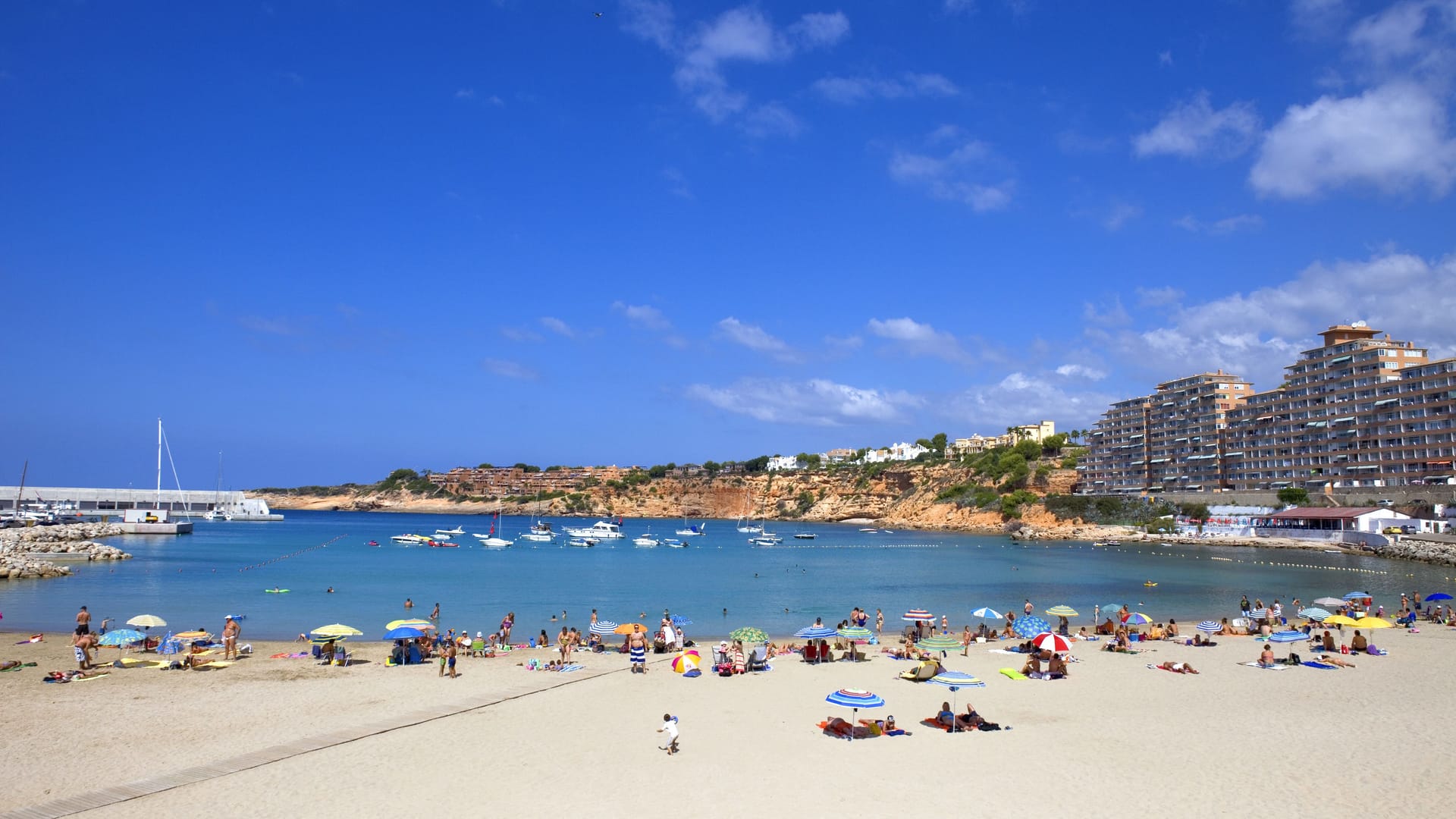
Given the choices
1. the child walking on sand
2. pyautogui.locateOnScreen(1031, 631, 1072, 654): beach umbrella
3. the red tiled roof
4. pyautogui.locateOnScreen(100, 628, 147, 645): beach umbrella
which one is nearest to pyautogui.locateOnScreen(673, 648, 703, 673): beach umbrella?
the child walking on sand

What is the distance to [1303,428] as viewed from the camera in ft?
334

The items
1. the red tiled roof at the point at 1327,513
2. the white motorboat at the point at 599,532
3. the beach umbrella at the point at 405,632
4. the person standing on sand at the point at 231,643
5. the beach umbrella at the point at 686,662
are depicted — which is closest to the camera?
the beach umbrella at the point at 686,662

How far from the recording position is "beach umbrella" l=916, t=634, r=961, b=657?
945 inches

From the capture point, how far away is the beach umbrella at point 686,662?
21.9 m

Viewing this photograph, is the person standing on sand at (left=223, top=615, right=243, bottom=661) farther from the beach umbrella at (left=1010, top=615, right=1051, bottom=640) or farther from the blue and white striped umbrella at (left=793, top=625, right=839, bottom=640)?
the beach umbrella at (left=1010, top=615, right=1051, bottom=640)

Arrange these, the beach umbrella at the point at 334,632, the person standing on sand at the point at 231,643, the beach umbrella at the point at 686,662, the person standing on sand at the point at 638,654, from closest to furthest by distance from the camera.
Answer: the beach umbrella at the point at 686,662 < the person standing on sand at the point at 638,654 < the beach umbrella at the point at 334,632 < the person standing on sand at the point at 231,643

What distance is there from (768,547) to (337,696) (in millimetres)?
74891

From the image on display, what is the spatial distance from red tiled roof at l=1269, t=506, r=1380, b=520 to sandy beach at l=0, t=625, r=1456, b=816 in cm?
6606

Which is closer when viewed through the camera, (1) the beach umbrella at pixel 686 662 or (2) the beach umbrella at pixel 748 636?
(1) the beach umbrella at pixel 686 662

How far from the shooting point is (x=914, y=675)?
2070cm

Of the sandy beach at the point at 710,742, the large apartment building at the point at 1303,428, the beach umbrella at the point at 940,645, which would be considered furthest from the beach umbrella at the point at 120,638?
the large apartment building at the point at 1303,428

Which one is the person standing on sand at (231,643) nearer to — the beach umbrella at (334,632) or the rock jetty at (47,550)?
the beach umbrella at (334,632)

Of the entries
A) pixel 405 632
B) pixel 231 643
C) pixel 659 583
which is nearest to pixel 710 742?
pixel 405 632

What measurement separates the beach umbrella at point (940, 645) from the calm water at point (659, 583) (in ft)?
25.4
